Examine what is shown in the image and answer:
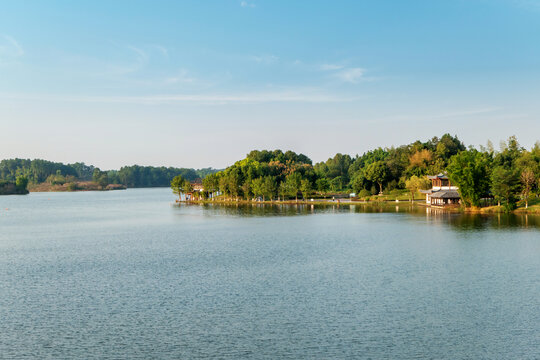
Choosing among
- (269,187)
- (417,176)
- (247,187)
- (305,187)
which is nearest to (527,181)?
(417,176)

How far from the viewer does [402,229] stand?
63.6 meters

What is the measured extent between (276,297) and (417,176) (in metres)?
105

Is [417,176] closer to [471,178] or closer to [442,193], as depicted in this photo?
[442,193]

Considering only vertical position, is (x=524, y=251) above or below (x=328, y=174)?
below

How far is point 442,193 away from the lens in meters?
97.9

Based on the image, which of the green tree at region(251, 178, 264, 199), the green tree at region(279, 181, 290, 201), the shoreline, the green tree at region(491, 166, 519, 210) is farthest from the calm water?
the green tree at region(279, 181, 290, 201)

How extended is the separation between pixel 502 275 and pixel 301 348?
812 inches

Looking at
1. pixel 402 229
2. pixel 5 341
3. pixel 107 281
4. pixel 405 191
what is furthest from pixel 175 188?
pixel 5 341

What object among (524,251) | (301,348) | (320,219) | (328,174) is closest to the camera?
(301,348)

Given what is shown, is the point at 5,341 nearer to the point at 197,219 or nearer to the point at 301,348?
the point at 301,348

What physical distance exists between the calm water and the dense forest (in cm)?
3088

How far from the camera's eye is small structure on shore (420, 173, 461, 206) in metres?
97.1

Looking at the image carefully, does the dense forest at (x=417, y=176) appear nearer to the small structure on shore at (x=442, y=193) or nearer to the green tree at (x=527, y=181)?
the green tree at (x=527, y=181)

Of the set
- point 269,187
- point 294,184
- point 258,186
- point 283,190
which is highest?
point 294,184
